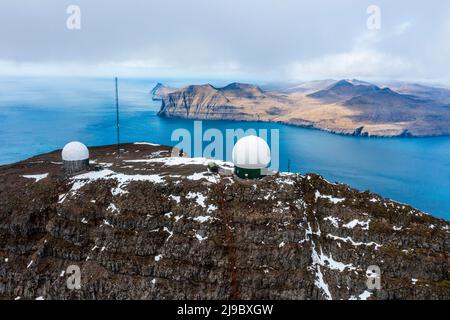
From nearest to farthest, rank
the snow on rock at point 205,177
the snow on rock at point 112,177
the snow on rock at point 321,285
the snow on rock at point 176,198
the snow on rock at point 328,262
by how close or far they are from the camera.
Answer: the snow on rock at point 321,285, the snow on rock at point 328,262, the snow on rock at point 176,198, the snow on rock at point 112,177, the snow on rock at point 205,177

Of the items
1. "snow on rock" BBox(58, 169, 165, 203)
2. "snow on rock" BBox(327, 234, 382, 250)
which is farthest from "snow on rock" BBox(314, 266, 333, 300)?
"snow on rock" BBox(58, 169, 165, 203)

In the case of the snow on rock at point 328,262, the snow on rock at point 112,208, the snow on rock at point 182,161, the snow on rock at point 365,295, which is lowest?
the snow on rock at point 365,295

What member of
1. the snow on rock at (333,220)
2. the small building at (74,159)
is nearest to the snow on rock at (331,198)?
the snow on rock at (333,220)

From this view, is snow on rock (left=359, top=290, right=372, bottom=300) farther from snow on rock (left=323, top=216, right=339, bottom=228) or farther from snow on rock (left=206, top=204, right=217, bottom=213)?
snow on rock (left=206, top=204, right=217, bottom=213)

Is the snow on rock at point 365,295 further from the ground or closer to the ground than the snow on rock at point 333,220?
closer to the ground

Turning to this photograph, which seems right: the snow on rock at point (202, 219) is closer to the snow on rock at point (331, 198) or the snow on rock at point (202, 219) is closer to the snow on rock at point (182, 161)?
the snow on rock at point (182, 161)

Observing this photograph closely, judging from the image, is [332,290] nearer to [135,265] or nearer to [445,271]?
[445,271]
